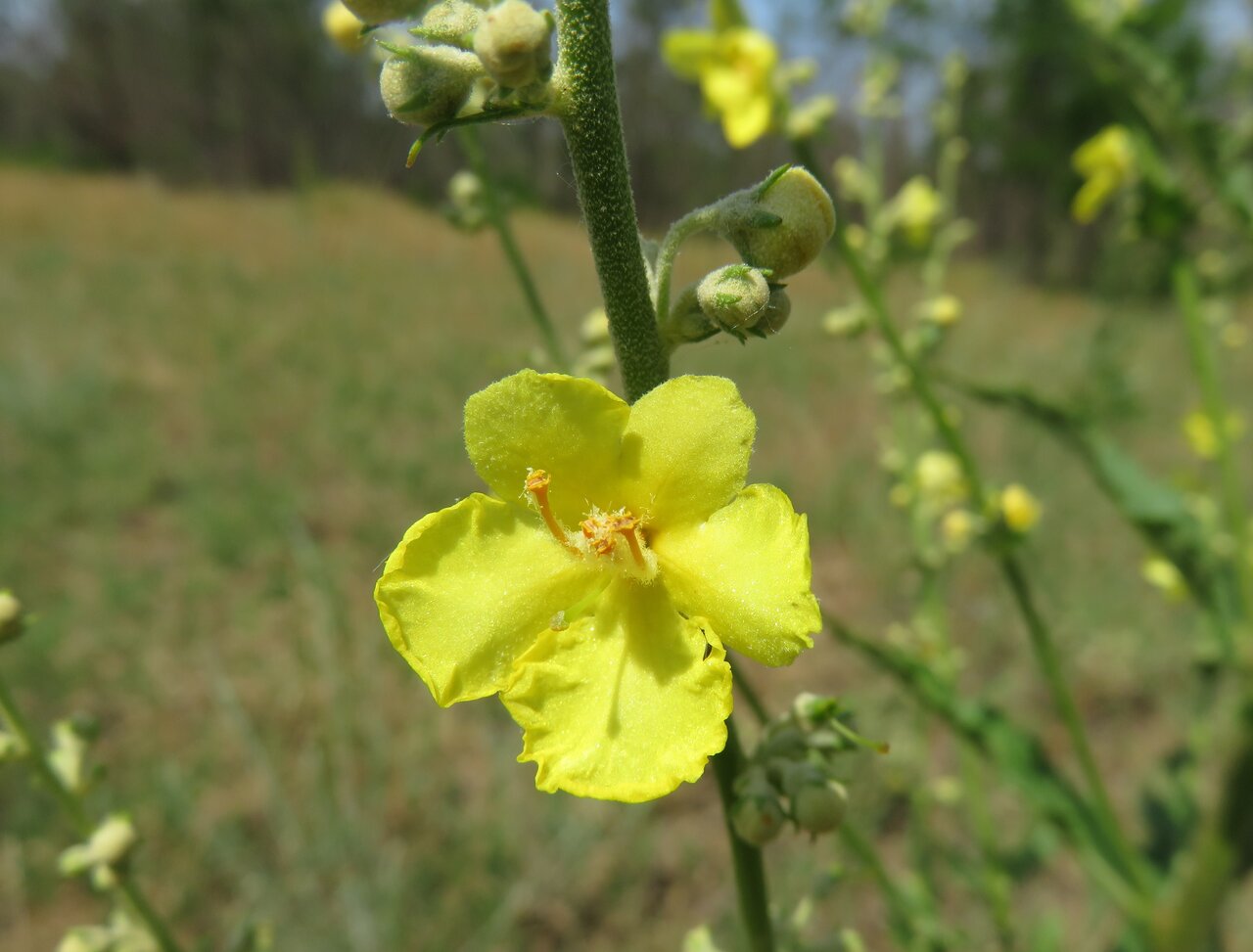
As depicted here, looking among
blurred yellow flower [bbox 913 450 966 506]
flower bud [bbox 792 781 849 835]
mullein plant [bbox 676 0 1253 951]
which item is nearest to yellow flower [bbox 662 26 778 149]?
mullein plant [bbox 676 0 1253 951]

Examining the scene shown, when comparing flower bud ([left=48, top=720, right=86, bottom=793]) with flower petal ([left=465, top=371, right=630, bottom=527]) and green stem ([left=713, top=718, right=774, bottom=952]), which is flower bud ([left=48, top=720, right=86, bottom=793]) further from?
green stem ([left=713, top=718, right=774, bottom=952])

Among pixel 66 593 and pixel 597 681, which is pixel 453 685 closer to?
pixel 597 681

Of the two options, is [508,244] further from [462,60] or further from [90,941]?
[90,941]

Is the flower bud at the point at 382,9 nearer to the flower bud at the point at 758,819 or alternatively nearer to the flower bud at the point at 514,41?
the flower bud at the point at 514,41

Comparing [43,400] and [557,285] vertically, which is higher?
[43,400]

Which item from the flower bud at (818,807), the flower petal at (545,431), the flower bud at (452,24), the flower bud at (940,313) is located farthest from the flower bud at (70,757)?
the flower bud at (940,313)

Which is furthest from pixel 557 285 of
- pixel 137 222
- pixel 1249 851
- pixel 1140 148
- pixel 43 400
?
pixel 1249 851
